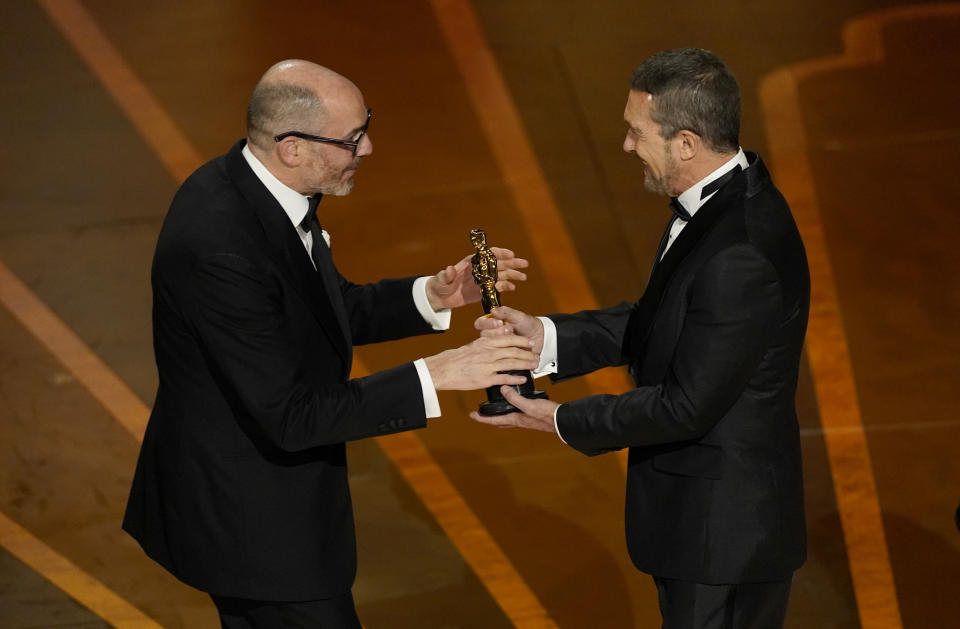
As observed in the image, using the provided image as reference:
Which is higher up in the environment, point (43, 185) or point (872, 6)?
point (43, 185)

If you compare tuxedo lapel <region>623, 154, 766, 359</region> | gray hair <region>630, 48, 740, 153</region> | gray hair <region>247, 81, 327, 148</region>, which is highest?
gray hair <region>247, 81, 327, 148</region>

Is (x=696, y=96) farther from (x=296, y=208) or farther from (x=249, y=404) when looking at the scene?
(x=249, y=404)

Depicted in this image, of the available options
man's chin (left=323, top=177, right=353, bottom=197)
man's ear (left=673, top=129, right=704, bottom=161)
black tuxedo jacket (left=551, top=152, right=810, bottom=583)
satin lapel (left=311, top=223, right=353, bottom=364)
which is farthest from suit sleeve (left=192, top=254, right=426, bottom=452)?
man's ear (left=673, top=129, right=704, bottom=161)

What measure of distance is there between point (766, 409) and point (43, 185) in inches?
190

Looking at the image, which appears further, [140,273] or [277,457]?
[140,273]

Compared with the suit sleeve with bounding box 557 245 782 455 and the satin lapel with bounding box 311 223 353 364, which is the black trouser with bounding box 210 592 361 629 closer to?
the satin lapel with bounding box 311 223 353 364

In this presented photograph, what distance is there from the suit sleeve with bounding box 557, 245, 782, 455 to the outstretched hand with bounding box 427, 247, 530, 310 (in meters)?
0.89

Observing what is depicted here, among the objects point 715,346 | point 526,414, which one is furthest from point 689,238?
point 526,414

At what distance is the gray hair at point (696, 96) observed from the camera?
272 centimetres

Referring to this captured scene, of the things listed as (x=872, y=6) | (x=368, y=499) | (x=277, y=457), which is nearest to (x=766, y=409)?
(x=277, y=457)

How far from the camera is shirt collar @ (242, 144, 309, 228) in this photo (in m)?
2.95

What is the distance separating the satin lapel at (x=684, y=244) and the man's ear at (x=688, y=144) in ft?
0.36

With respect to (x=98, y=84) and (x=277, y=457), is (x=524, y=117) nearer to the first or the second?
(x=98, y=84)

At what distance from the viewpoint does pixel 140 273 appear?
228 inches
